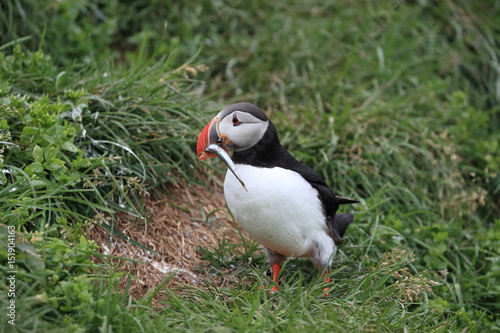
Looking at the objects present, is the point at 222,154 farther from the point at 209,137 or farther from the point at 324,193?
the point at 324,193

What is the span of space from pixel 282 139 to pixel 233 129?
5.89 ft

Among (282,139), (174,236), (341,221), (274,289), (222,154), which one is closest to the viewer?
(222,154)

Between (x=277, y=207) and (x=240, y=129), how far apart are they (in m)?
0.50

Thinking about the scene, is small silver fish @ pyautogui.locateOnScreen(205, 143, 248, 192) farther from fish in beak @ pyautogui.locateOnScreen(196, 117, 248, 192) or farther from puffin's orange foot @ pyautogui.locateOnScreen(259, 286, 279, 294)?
puffin's orange foot @ pyautogui.locateOnScreen(259, 286, 279, 294)

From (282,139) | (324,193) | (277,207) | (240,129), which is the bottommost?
(282,139)

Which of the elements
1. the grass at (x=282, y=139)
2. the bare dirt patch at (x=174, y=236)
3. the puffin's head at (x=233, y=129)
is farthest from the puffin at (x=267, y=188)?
the bare dirt patch at (x=174, y=236)

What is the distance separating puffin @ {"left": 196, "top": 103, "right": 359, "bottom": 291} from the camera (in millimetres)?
3305

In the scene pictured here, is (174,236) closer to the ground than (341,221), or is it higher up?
closer to the ground

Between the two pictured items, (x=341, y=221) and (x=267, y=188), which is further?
(x=341, y=221)

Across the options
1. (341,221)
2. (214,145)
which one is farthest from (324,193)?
(214,145)

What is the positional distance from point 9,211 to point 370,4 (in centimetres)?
502

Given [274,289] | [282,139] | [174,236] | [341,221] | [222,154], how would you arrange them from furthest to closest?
[282,139] < [174,236] < [341,221] < [274,289] < [222,154]

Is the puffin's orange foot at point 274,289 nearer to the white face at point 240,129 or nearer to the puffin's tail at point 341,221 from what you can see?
the puffin's tail at point 341,221

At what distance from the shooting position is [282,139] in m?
5.05
